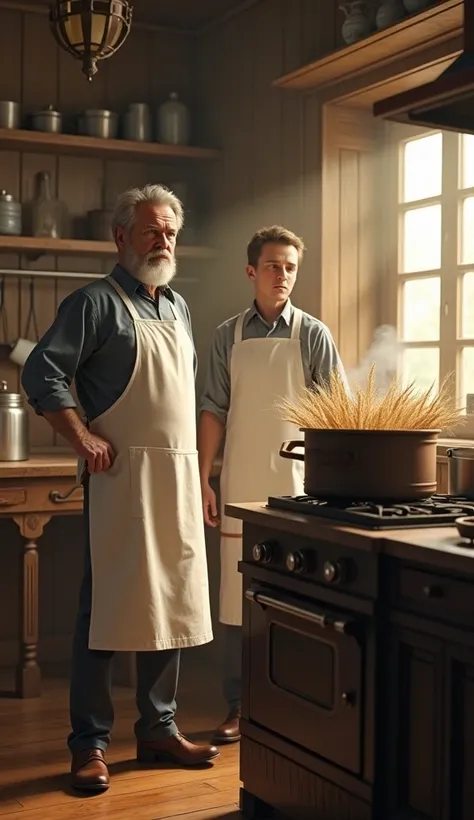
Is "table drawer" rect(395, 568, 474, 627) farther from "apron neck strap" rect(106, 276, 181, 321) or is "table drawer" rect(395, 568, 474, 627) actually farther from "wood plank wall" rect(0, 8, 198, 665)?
"wood plank wall" rect(0, 8, 198, 665)

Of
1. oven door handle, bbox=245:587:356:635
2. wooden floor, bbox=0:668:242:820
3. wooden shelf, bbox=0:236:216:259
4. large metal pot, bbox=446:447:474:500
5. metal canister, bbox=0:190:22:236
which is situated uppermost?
metal canister, bbox=0:190:22:236

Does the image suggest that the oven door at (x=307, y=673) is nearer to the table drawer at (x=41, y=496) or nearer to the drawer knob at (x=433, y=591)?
the drawer knob at (x=433, y=591)

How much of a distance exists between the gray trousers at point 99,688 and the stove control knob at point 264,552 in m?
0.69

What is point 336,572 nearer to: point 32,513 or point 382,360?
point 382,360

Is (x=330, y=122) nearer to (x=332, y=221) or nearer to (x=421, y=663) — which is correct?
(x=332, y=221)

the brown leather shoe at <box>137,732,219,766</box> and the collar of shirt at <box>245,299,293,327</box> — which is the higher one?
the collar of shirt at <box>245,299,293,327</box>

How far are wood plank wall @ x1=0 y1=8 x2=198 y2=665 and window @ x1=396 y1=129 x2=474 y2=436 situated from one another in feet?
4.17

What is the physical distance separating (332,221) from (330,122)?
361 mm

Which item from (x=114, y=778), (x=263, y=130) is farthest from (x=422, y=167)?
(x=114, y=778)

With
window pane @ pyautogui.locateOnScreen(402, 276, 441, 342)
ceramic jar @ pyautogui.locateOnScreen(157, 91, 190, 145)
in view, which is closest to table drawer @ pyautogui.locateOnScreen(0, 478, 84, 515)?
window pane @ pyautogui.locateOnScreen(402, 276, 441, 342)

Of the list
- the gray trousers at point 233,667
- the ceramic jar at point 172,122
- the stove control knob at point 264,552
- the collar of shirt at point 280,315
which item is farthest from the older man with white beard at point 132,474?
the ceramic jar at point 172,122

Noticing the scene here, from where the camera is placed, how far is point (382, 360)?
14.1ft

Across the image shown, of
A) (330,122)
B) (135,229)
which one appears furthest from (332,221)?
(135,229)

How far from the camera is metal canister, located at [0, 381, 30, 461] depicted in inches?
173
